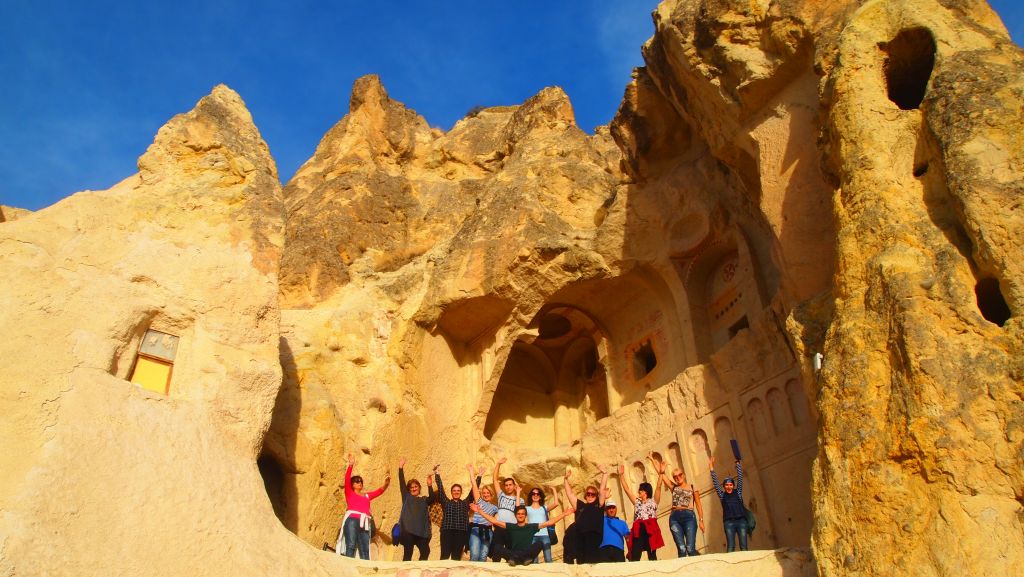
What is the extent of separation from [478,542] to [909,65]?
6.99 metres

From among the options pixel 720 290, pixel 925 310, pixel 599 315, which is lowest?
pixel 925 310

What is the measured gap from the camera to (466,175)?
65.0 feet

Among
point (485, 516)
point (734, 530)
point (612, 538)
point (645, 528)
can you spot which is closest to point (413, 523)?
point (485, 516)

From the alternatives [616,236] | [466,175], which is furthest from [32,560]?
[466,175]

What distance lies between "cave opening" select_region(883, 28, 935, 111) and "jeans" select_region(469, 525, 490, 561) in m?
6.44

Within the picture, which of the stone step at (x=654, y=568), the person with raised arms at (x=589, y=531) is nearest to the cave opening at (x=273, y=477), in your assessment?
the stone step at (x=654, y=568)

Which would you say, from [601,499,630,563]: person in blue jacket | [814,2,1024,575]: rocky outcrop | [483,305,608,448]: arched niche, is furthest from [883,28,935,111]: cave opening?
[483,305,608,448]: arched niche

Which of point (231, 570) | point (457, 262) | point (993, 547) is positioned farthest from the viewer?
point (457, 262)

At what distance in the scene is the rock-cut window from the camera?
7.97 meters

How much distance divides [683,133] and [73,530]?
11713 millimetres

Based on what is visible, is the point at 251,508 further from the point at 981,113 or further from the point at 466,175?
the point at 466,175

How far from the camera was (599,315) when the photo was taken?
1595cm

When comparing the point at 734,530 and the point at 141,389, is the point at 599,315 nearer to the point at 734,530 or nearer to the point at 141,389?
the point at 734,530

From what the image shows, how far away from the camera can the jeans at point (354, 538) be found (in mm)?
8258
